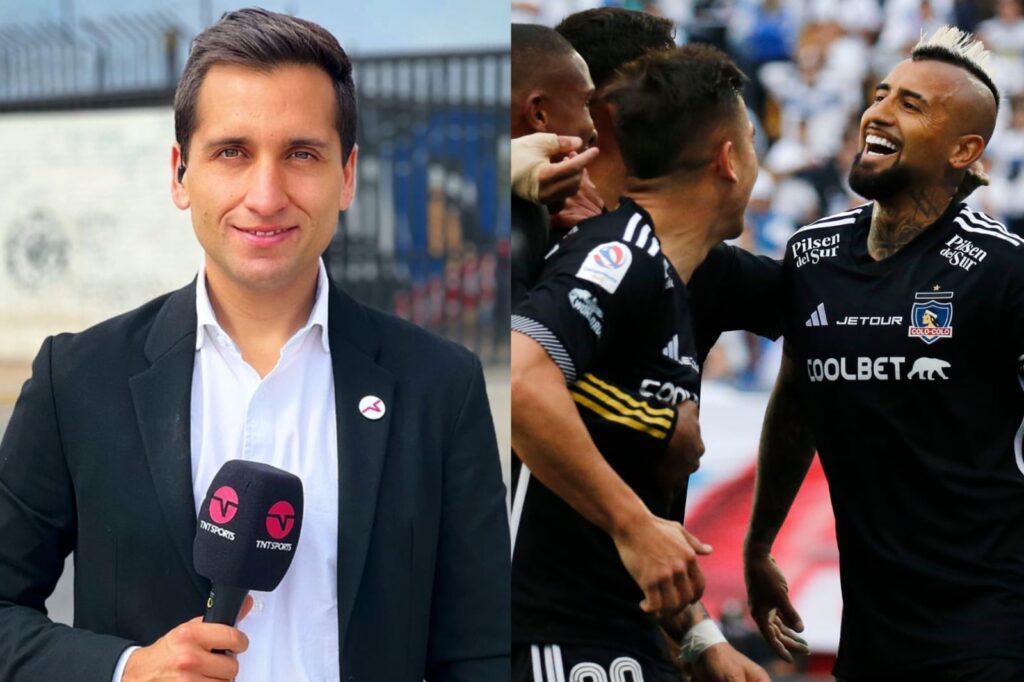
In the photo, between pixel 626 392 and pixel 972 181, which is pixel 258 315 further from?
pixel 972 181

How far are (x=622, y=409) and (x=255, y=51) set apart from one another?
73cm

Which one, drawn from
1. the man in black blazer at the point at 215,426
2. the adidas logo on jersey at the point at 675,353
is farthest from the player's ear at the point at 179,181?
the adidas logo on jersey at the point at 675,353

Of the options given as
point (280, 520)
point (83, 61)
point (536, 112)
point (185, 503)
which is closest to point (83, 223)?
point (83, 61)

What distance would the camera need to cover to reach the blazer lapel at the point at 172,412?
1714mm

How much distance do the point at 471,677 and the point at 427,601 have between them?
0.36 ft

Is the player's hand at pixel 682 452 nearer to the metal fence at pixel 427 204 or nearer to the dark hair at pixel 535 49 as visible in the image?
the dark hair at pixel 535 49

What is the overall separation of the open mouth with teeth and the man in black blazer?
72 cm

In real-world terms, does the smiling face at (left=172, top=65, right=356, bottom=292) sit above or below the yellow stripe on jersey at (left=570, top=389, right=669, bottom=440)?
above

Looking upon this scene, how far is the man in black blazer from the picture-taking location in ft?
5.67

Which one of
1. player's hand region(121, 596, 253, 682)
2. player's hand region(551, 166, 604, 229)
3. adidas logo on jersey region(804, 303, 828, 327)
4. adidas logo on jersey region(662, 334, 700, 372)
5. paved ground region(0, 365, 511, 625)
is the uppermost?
player's hand region(551, 166, 604, 229)

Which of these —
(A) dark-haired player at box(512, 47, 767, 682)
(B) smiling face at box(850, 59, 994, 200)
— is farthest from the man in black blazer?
(B) smiling face at box(850, 59, 994, 200)

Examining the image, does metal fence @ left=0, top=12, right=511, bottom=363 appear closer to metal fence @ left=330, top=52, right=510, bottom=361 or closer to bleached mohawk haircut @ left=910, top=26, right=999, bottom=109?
metal fence @ left=330, top=52, right=510, bottom=361

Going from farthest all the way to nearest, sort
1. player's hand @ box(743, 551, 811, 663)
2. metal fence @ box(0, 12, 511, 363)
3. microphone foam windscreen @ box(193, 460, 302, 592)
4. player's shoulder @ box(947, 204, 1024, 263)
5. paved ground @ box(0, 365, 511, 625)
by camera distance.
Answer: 1. metal fence @ box(0, 12, 511, 363)
2. paved ground @ box(0, 365, 511, 625)
3. player's hand @ box(743, 551, 811, 663)
4. player's shoulder @ box(947, 204, 1024, 263)
5. microphone foam windscreen @ box(193, 460, 302, 592)

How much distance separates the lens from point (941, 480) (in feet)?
6.77
